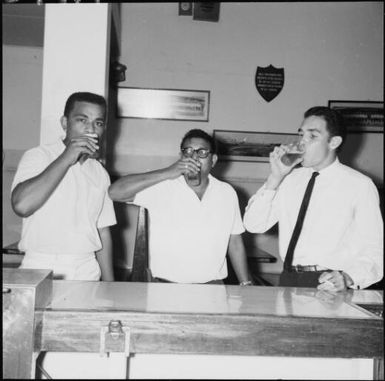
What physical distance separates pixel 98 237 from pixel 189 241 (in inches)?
19.6

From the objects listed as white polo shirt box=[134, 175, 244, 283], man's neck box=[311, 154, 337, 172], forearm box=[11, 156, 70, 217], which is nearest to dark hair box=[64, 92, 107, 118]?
forearm box=[11, 156, 70, 217]

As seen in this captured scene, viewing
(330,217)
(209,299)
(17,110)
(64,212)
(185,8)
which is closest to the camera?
(209,299)

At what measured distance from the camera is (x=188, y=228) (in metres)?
2.24

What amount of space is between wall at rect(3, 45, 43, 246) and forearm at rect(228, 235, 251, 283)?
10.5 ft

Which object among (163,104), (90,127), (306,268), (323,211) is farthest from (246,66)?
(306,268)

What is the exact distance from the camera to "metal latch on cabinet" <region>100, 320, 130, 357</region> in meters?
0.84

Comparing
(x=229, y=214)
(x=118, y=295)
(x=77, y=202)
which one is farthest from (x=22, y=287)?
(x=229, y=214)

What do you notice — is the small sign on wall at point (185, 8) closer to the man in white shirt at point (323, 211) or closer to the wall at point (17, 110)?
the wall at point (17, 110)

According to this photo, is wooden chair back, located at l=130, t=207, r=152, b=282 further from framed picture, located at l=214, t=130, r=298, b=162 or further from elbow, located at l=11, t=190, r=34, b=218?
framed picture, located at l=214, t=130, r=298, b=162

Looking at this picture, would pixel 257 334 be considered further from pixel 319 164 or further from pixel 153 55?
pixel 153 55

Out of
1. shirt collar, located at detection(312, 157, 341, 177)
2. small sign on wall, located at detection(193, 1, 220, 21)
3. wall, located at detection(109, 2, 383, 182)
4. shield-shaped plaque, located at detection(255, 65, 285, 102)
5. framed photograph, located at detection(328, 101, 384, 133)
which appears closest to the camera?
shirt collar, located at detection(312, 157, 341, 177)

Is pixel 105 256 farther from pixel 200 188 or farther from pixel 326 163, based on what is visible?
pixel 326 163

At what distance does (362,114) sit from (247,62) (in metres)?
1.59

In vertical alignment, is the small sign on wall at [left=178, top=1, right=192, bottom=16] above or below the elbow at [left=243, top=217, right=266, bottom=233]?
above
